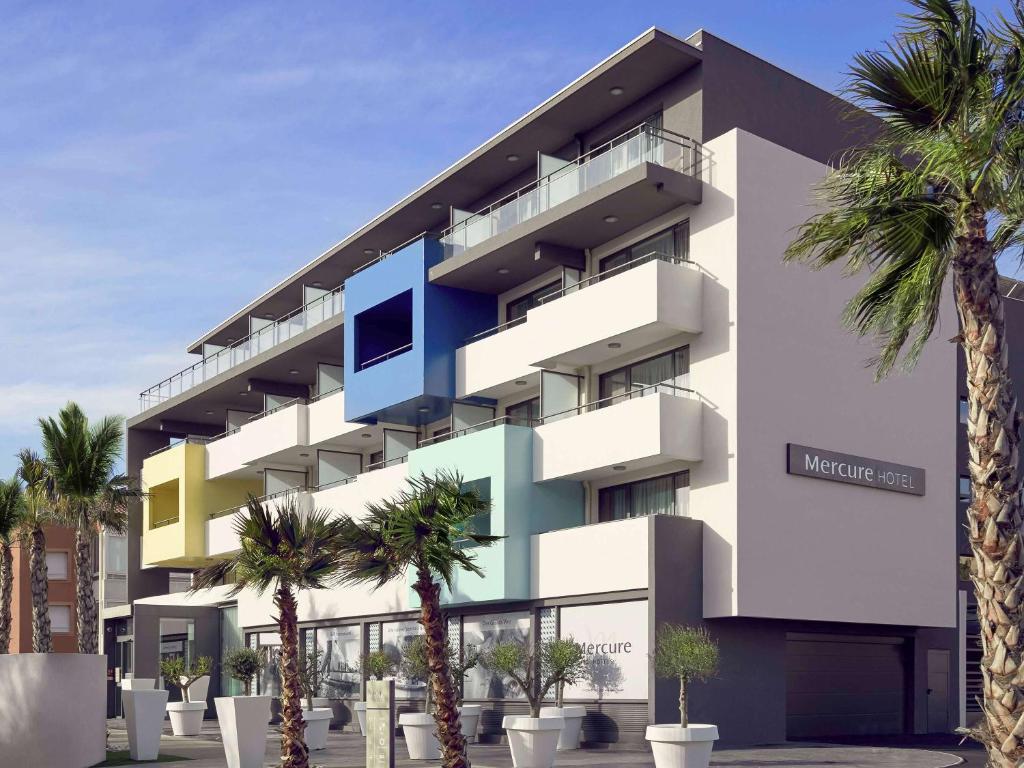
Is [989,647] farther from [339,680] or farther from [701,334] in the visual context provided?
[339,680]

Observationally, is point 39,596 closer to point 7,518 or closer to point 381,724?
point 7,518

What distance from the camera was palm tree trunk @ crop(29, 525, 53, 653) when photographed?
40.2m

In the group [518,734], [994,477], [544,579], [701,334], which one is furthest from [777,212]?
[994,477]

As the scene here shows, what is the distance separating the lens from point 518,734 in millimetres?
27766

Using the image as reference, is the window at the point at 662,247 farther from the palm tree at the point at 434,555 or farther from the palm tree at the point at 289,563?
the palm tree at the point at 434,555

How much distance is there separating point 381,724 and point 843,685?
18.0 meters

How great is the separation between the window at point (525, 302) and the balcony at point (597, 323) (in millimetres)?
337

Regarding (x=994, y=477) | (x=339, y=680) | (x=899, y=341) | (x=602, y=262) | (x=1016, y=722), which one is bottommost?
(x=339, y=680)

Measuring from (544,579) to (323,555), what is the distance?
32.8ft

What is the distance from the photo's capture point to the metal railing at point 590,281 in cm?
3503

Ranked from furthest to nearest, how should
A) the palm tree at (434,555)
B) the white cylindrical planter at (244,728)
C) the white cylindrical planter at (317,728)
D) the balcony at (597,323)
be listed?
the white cylindrical planter at (317,728) < the balcony at (597,323) < the white cylindrical planter at (244,728) < the palm tree at (434,555)

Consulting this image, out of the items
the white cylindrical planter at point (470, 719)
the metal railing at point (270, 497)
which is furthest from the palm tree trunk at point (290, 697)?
the metal railing at point (270, 497)

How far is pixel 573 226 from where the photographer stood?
121ft

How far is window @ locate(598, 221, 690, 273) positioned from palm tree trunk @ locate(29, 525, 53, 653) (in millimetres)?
19027
